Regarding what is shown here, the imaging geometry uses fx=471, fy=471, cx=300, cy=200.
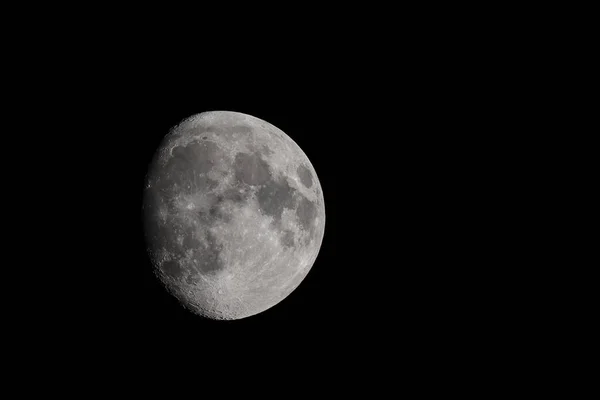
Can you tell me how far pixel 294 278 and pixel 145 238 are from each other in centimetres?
142

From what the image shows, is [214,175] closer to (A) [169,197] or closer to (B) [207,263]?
(A) [169,197]

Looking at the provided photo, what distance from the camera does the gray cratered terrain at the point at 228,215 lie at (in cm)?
395

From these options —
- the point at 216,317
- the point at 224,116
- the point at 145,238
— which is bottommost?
the point at 216,317

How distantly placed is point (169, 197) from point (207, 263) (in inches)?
25.7

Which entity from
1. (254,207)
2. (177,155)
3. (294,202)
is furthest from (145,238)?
(294,202)

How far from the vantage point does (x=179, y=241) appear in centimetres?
403

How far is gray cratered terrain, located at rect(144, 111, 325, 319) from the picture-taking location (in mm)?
3947

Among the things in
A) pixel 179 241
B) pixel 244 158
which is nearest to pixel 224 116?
pixel 244 158

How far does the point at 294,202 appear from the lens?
421cm

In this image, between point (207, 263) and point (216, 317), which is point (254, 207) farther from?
point (216, 317)

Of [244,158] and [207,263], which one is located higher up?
[244,158]

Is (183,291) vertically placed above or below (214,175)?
below

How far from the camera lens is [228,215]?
154 inches

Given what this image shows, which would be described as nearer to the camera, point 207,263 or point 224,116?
point 207,263
